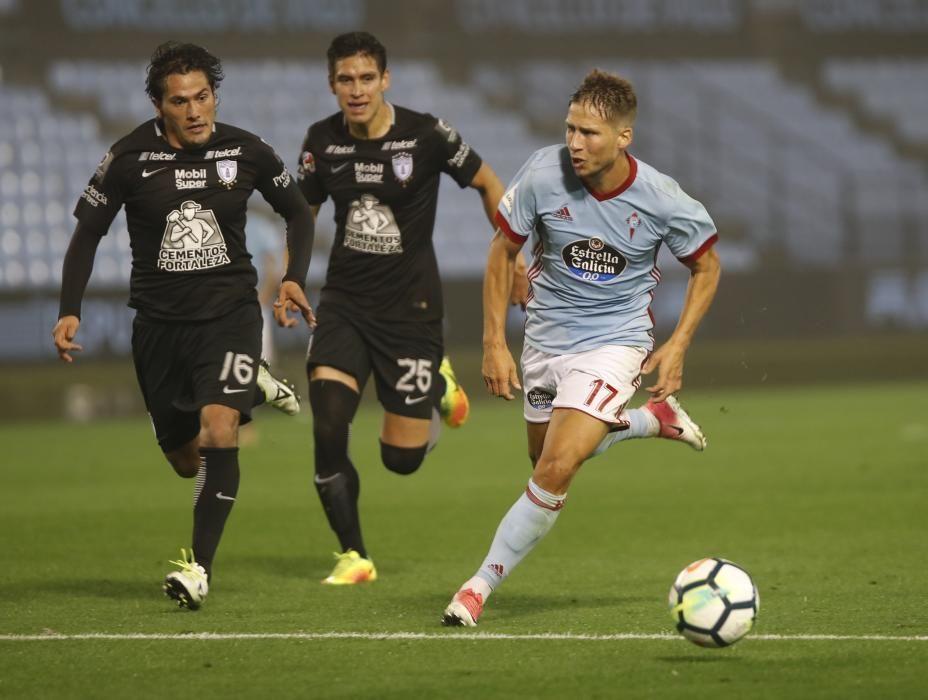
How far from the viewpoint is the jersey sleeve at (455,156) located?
755cm

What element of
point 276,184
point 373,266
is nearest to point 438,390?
point 373,266

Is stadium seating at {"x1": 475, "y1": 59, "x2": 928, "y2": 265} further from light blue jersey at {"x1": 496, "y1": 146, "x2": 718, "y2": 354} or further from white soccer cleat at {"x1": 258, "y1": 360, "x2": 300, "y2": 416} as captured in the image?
light blue jersey at {"x1": 496, "y1": 146, "x2": 718, "y2": 354}

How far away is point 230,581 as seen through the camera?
7207 mm

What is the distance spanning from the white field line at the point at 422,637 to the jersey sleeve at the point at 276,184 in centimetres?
200

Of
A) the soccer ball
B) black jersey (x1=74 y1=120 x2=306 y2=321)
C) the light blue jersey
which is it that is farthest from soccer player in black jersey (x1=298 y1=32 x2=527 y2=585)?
the soccer ball

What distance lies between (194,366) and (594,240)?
172cm

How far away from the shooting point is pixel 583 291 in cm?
624

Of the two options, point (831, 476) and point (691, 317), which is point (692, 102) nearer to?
point (831, 476)

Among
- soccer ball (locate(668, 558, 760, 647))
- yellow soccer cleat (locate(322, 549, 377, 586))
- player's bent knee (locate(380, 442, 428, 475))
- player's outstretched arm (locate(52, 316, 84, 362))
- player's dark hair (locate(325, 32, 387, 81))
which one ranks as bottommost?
yellow soccer cleat (locate(322, 549, 377, 586))

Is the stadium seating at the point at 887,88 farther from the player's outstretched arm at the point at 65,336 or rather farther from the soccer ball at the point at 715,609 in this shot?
the soccer ball at the point at 715,609

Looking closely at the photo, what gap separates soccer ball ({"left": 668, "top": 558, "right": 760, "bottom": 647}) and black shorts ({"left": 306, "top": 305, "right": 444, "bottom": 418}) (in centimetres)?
265

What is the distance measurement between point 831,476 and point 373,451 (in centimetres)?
438

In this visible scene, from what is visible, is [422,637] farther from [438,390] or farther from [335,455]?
[438,390]

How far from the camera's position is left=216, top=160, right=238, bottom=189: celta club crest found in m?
6.64
